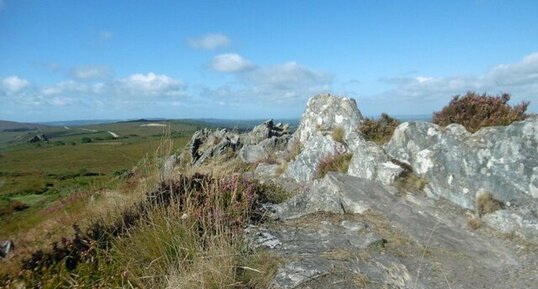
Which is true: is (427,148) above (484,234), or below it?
above

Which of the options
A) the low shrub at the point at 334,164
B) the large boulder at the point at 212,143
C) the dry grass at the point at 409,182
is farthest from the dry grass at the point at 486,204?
the large boulder at the point at 212,143

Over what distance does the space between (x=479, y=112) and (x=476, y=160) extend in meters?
2.89

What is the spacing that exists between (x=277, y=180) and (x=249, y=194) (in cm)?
384

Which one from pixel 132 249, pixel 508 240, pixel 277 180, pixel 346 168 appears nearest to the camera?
pixel 132 249

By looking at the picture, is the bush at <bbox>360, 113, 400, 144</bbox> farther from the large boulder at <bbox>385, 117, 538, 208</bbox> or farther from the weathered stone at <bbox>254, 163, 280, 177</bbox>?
the weathered stone at <bbox>254, 163, 280, 177</bbox>

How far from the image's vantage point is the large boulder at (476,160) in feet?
23.6

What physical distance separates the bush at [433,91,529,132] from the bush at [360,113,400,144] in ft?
3.87

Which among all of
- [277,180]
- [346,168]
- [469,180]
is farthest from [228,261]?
[277,180]

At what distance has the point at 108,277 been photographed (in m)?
5.12

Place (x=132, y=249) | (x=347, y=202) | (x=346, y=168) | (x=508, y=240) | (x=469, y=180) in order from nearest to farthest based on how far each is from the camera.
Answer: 1. (x=132, y=249)
2. (x=508, y=240)
3. (x=469, y=180)
4. (x=347, y=202)
5. (x=346, y=168)

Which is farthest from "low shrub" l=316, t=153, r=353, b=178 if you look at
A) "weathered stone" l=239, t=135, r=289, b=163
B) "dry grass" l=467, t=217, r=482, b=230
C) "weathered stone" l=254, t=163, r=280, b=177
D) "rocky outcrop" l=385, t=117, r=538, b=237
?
"weathered stone" l=239, t=135, r=289, b=163

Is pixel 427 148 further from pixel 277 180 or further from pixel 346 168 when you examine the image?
pixel 277 180

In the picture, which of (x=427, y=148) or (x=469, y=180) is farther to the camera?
(x=427, y=148)

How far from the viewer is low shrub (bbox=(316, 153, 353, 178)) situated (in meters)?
10.6
